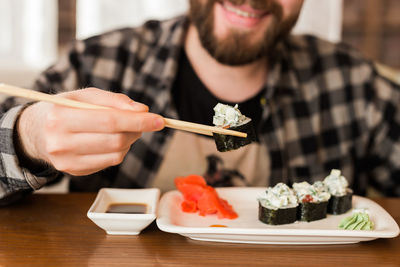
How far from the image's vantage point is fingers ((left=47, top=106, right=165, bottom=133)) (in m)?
0.89

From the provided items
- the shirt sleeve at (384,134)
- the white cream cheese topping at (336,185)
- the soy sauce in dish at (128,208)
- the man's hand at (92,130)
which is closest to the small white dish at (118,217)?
the soy sauce in dish at (128,208)

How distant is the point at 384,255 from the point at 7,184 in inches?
38.0

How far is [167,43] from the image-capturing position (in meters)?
1.91

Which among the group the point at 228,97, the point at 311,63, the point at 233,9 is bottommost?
the point at 228,97

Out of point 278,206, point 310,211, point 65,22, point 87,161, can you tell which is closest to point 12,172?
point 87,161

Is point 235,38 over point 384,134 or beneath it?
over

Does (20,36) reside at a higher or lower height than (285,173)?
higher

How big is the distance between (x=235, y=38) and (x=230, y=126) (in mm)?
750

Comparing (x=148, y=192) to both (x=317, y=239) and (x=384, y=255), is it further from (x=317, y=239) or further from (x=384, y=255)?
(x=384, y=255)

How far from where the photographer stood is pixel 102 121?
892mm

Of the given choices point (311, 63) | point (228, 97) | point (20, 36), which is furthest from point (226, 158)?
point (20, 36)

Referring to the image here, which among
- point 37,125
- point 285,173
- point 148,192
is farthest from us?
point 285,173

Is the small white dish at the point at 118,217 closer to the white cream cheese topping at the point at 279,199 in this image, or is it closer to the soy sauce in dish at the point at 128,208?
the soy sauce in dish at the point at 128,208

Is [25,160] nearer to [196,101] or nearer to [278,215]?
[278,215]
